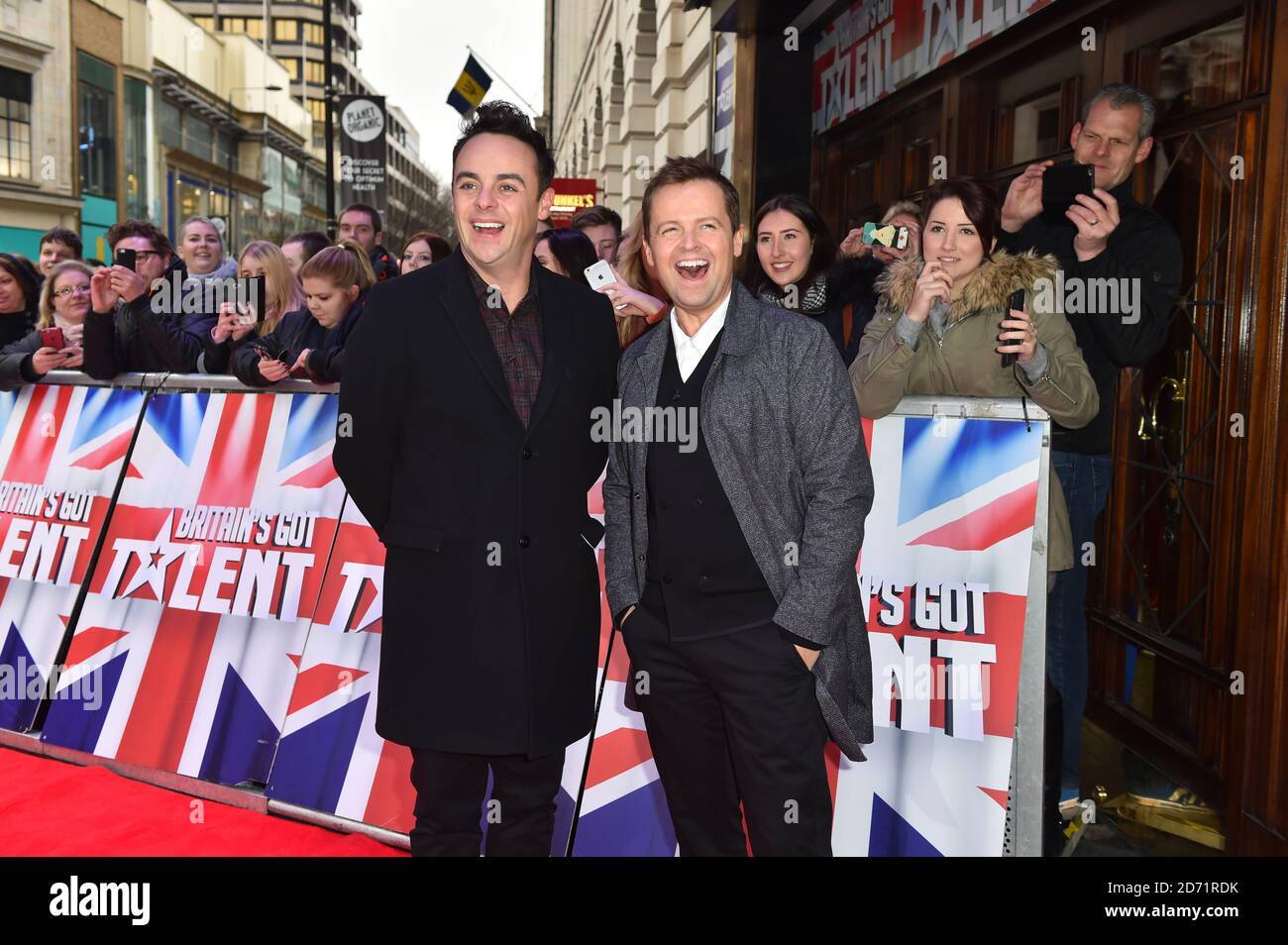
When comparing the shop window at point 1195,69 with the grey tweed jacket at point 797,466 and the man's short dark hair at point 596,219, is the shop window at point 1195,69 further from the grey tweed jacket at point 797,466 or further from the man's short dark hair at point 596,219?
the man's short dark hair at point 596,219

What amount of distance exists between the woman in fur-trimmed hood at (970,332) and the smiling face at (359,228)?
500 cm

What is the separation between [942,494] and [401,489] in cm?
172

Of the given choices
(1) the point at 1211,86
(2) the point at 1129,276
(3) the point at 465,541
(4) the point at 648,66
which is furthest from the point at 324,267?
(4) the point at 648,66

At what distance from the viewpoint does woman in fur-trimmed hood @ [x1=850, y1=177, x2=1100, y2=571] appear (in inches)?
131

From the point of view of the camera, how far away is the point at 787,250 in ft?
14.1

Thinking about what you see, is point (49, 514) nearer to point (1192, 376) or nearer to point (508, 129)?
point (508, 129)

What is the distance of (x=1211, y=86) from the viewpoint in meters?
4.30

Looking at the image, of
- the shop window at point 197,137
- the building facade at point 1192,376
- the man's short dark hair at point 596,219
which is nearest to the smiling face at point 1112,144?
the building facade at point 1192,376

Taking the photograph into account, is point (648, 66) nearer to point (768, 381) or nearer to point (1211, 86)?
point (1211, 86)

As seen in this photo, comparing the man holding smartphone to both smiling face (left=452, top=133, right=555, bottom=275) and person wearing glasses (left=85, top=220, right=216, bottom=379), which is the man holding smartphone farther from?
person wearing glasses (left=85, top=220, right=216, bottom=379)

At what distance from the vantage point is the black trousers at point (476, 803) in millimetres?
2760

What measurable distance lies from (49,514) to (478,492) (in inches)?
130

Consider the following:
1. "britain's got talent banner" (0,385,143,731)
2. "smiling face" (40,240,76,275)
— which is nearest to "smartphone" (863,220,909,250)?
"britain's got talent banner" (0,385,143,731)

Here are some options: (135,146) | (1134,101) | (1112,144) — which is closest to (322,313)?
(1112,144)
